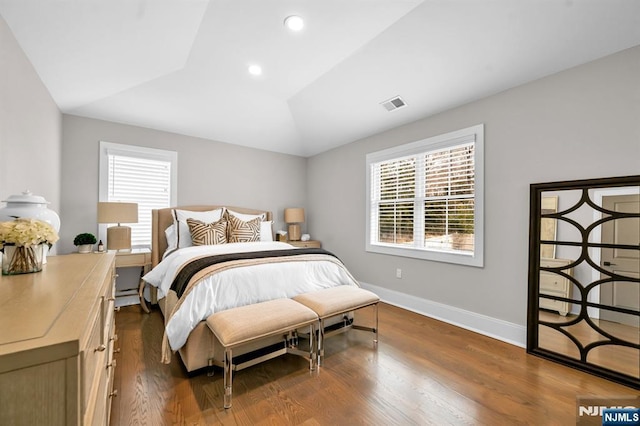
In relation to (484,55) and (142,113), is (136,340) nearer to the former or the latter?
(142,113)

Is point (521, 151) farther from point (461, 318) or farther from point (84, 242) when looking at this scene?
point (84, 242)

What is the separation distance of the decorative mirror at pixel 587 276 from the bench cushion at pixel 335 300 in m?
1.47

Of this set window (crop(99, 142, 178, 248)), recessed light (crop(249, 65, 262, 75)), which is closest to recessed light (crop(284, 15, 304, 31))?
recessed light (crop(249, 65, 262, 75))

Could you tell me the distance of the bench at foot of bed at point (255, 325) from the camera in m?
1.75

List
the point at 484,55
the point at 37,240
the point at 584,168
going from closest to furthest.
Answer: the point at 37,240 < the point at 584,168 < the point at 484,55

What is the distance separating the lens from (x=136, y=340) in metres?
2.63

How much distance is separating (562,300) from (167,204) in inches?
183

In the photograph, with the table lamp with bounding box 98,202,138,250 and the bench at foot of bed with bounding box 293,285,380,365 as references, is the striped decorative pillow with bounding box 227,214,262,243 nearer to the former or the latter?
the table lamp with bounding box 98,202,138,250

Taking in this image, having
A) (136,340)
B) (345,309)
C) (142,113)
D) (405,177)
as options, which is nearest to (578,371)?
(345,309)

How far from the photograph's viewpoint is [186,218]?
375 centimetres

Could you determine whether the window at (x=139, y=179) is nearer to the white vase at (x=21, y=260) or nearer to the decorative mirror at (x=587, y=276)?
the white vase at (x=21, y=260)

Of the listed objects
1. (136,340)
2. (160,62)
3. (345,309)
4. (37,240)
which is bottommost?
(136,340)

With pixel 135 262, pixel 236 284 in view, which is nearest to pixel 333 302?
pixel 236 284

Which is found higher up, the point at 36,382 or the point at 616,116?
the point at 616,116
